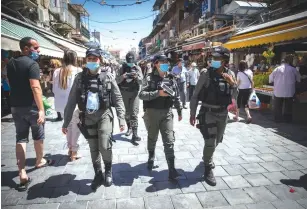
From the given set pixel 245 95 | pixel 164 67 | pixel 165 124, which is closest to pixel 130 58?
pixel 164 67

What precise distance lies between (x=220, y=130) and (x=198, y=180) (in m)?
0.88

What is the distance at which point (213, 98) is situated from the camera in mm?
3260

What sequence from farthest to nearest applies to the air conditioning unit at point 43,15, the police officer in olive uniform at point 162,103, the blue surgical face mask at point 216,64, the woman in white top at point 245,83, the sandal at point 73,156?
the air conditioning unit at point 43,15 < the woman in white top at point 245,83 < the sandal at point 73,156 < the police officer in olive uniform at point 162,103 < the blue surgical face mask at point 216,64

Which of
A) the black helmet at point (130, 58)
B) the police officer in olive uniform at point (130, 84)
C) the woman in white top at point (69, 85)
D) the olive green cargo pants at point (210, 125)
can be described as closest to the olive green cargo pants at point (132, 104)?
the police officer in olive uniform at point (130, 84)

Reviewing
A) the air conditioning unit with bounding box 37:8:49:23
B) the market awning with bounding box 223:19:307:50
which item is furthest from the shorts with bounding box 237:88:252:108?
the air conditioning unit with bounding box 37:8:49:23

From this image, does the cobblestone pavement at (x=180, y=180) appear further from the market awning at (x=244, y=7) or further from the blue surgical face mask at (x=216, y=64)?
the market awning at (x=244, y=7)

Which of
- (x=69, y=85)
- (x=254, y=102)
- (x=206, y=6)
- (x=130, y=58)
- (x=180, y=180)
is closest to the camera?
(x=180, y=180)

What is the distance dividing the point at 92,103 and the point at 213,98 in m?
1.78

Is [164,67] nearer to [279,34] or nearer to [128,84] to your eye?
[128,84]

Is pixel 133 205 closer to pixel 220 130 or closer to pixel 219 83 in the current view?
pixel 220 130

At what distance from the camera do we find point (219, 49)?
3.26 metres

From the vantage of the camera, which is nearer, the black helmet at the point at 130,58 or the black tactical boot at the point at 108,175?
the black tactical boot at the point at 108,175

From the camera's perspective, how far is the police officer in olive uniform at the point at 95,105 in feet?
10.2

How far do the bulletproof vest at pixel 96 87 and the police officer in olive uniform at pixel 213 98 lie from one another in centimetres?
136
